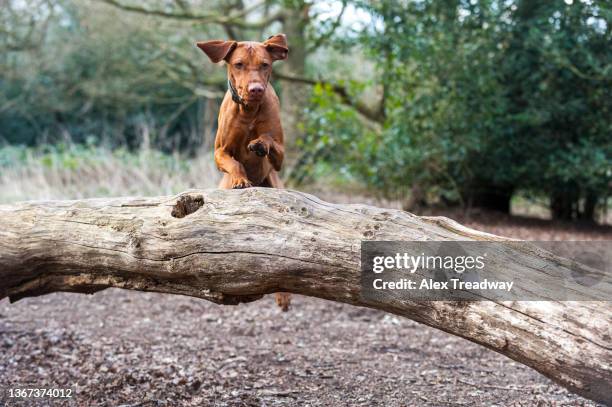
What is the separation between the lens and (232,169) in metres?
2.87

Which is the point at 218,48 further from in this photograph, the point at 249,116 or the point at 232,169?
the point at 232,169

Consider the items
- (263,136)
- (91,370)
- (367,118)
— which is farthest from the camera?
(367,118)

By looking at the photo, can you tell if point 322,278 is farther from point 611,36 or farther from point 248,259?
point 611,36

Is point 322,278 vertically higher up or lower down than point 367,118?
lower down

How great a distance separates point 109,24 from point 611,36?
10.0m

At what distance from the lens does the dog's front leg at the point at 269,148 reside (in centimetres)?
277

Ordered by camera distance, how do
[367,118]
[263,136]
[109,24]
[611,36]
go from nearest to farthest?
[263,136], [611,36], [367,118], [109,24]

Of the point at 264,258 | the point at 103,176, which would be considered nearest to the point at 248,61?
the point at 264,258

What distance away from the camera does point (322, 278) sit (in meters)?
2.39

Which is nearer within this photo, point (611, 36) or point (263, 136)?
point (263, 136)

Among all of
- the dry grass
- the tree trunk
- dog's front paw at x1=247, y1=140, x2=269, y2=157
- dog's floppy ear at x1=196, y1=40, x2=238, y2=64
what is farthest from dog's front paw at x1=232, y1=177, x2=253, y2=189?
the tree trunk

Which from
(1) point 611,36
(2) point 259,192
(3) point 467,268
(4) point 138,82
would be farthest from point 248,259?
(4) point 138,82

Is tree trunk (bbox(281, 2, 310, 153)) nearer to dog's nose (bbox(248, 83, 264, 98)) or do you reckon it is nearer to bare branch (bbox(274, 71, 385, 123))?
bare branch (bbox(274, 71, 385, 123))

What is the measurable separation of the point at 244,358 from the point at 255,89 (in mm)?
2082
